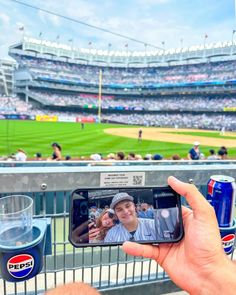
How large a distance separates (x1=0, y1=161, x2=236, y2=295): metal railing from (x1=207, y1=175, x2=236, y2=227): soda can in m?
0.44

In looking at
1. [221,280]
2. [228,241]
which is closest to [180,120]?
[228,241]

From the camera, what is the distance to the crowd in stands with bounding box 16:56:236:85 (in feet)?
236

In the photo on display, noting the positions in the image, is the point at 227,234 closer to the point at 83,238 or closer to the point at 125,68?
the point at 83,238

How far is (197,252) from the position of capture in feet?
5.15

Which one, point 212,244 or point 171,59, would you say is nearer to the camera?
point 212,244

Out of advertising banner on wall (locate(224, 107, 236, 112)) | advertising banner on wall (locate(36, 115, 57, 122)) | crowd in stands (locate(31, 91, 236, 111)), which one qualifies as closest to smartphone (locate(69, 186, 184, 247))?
advertising banner on wall (locate(36, 115, 57, 122))

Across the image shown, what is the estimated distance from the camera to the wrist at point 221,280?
1425 mm

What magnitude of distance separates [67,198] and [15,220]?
723 mm

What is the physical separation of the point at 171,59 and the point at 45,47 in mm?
42888

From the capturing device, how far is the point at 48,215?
2.37 m

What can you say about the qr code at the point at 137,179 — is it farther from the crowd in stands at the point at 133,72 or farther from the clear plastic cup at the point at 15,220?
the crowd in stands at the point at 133,72

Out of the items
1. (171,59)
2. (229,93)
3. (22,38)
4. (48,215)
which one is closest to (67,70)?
(22,38)

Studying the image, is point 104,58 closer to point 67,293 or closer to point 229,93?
point 229,93

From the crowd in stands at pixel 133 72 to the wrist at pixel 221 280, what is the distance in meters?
72.9
